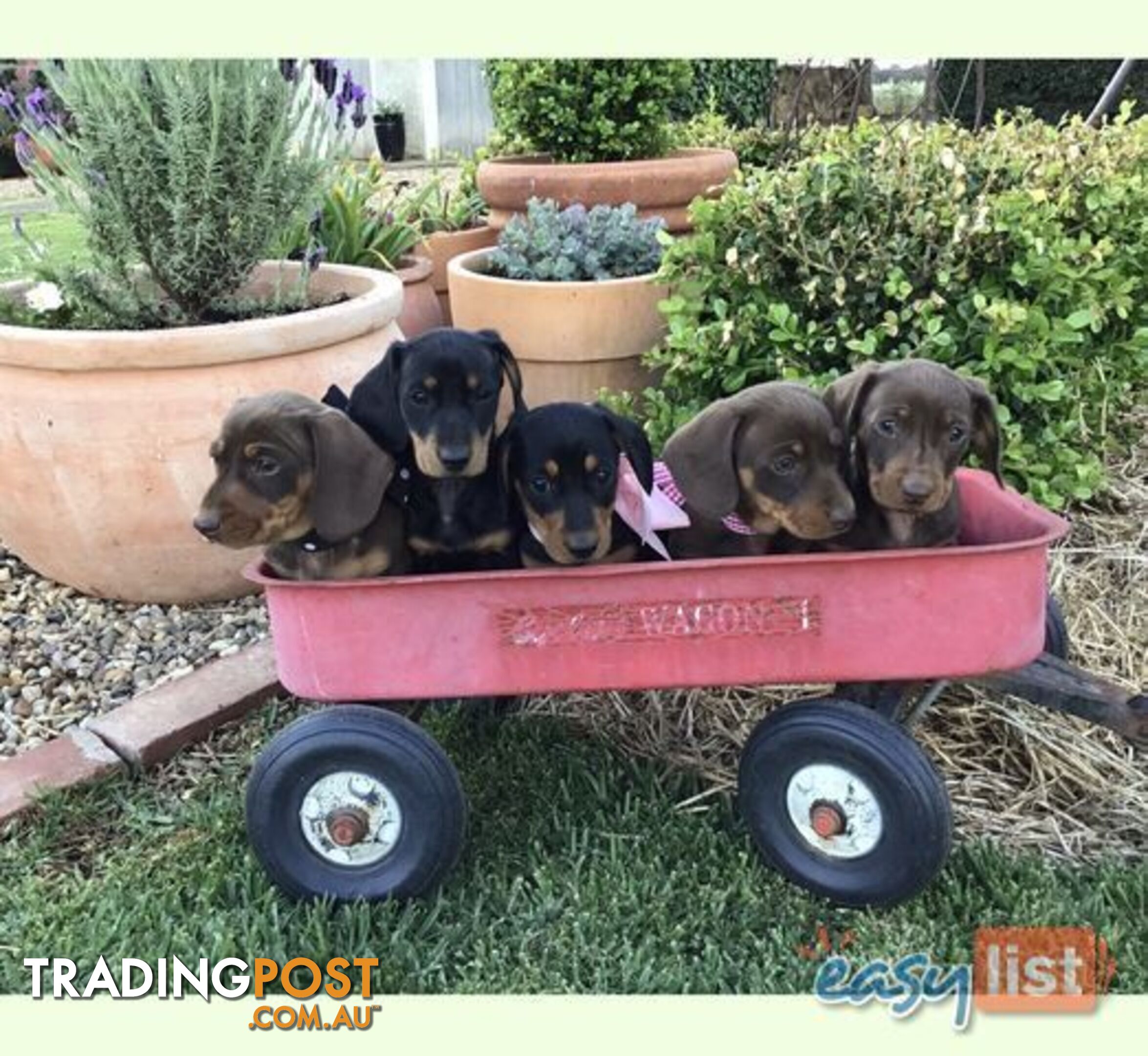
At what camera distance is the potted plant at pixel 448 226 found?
18.4ft

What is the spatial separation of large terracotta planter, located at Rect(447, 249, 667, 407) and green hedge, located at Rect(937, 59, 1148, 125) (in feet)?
24.5

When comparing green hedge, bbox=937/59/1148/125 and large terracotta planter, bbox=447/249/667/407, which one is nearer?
large terracotta planter, bbox=447/249/667/407

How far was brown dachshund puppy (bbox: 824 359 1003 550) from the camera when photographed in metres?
2.30

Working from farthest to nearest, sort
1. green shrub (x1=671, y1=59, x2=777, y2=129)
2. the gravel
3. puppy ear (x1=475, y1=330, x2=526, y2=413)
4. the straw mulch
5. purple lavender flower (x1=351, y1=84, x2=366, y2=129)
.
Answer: green shrub (x1=671, y1=59, x2=777, y2=129) < purple lavender flower (x1=351, y1=84, x2=366, y2=129) < the gravel < the straw mulch < puppy ear (x1=475, y1=330, x2=526, y2=413)

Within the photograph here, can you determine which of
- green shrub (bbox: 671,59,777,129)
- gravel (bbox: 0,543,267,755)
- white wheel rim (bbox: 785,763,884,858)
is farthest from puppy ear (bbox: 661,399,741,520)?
green shrub (bbox: 671,59,777,129)

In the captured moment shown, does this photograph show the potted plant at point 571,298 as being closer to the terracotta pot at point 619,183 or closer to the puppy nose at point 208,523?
the terracotta pot at point 619,183

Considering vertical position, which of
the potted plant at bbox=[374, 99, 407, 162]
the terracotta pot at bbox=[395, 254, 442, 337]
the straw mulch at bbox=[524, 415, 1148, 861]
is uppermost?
the terracotta pot at bbox=[395, 254, 442, 337]

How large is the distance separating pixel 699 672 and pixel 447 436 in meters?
0.68

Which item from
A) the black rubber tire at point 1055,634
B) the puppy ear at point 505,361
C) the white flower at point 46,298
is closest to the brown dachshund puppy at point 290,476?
the puppy ear at point 505,361

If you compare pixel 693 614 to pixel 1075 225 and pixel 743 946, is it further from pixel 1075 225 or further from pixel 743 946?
pixel 1075 225

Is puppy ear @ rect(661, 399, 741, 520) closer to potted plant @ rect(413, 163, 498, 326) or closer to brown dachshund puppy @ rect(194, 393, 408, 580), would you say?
brown dachshund puppy @ rect(194, 393, 408, 580)

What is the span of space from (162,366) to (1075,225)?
292cm

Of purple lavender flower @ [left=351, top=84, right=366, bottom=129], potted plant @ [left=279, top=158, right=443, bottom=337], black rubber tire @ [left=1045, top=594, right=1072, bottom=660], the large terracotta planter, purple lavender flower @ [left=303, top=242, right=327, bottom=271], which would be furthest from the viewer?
potted plant @ [left=279, top=158, right=443, bottom=337]

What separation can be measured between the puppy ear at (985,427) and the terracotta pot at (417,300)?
9.53 ft
